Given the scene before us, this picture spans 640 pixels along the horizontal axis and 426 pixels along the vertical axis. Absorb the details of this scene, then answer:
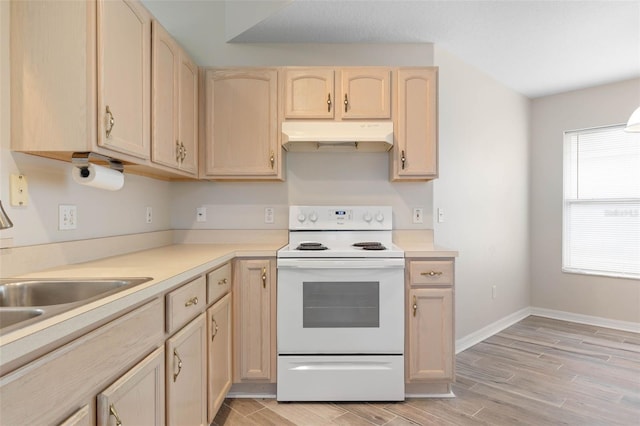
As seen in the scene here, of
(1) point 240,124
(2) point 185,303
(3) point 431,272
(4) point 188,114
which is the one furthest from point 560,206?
(2) point 185,303

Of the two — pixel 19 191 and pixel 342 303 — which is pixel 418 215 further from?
pixel 19 191

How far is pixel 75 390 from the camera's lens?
0.80 m

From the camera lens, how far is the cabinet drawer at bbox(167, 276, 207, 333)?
1291 millimetres

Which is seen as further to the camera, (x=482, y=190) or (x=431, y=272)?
(x=482, y=190)

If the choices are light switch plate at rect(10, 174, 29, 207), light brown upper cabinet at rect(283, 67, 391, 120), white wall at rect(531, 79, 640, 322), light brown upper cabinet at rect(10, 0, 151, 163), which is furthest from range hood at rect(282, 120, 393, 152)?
white wall at rect(531, 79, 640, 322)

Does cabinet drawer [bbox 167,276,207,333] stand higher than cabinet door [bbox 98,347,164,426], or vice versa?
cabinet drawer [bbox 167,276,207,333]

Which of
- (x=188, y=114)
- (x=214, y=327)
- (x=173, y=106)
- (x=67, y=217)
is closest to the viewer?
(x=67, y=217)

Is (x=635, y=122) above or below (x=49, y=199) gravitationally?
above

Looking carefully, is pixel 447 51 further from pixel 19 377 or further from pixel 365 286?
pixel 19 377

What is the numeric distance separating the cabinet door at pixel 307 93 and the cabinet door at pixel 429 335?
4.49 ft

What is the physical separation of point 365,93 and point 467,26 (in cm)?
88

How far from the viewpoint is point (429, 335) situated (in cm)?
206

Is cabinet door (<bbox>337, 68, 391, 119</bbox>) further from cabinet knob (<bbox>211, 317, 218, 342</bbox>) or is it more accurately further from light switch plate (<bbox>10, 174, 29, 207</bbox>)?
light switch plate (<bbox>10, 174, 29, 207</bbox>)

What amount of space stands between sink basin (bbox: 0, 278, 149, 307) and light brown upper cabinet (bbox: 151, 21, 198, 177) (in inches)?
30.3
